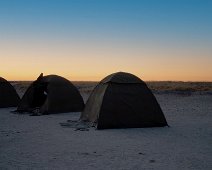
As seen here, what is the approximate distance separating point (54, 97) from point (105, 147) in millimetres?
10444

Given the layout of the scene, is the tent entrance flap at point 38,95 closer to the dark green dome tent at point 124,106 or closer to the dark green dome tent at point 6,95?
the dark green dome tent at point 6,95

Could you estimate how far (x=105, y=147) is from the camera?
10.6 metres

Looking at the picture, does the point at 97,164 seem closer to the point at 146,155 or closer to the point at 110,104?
the point at 146,155

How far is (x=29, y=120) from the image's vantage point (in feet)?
58.0

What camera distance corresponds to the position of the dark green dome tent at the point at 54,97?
806 inches

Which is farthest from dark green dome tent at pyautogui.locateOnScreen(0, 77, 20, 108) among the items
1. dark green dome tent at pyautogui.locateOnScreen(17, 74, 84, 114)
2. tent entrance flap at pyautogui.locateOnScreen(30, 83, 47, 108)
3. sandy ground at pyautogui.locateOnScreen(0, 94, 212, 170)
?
sandy ground at pyautogui.locateOnScreen(0, 94, 212, 170)

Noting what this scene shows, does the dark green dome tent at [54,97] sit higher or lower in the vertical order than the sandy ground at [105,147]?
higher

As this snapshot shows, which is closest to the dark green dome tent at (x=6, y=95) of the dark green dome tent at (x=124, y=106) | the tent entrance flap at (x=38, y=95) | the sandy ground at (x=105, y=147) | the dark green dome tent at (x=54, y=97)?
the tent entrance flap at (x=38, y=95)

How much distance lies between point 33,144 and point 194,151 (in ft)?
16.3

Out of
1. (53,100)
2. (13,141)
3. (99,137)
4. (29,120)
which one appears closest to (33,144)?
(13,141)

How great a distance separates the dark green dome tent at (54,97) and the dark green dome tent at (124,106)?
5203 mm

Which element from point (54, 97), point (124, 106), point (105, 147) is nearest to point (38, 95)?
point (54, 97)

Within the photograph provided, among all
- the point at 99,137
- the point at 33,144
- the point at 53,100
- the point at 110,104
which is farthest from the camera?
the point at 53,100

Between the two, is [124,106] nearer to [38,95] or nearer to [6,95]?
[38,95]
